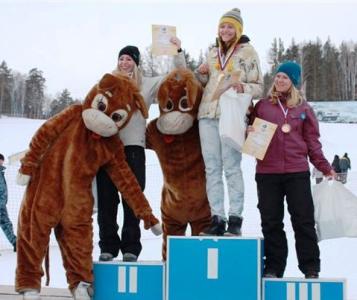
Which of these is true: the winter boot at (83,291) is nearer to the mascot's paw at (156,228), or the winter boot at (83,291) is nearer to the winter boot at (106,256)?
the winter boot at (106,256)

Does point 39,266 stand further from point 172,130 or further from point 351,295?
point 351,295

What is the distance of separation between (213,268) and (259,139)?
82 centimetres

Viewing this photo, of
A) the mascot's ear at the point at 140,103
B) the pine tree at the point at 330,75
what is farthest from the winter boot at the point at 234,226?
the pine tree at the point at 330,75

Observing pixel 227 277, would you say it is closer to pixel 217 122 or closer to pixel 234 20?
pixel 217 122

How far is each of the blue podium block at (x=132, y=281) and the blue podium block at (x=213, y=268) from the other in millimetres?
166

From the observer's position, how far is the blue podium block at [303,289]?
3.27 meters

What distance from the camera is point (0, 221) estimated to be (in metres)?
7.59

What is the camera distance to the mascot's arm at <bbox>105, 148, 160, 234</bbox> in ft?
11.9

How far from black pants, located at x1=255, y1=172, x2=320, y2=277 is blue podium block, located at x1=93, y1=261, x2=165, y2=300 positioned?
676mm

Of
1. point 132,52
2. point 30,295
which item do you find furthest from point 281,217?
point 30,295

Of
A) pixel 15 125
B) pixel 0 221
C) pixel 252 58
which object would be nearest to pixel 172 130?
pixel 252 58

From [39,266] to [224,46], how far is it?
1.83 meters

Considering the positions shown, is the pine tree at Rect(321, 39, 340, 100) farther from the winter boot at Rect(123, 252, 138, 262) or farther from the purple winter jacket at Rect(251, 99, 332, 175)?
the winter boot at Rect(123, 252, 138, 262)

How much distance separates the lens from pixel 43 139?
3.58 metres
